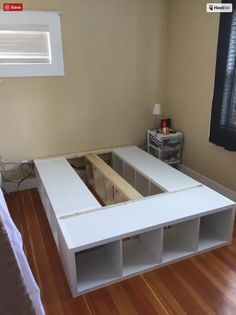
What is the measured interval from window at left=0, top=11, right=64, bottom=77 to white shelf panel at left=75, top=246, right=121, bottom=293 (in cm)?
187

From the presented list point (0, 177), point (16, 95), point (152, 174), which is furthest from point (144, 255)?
point (16, 95)

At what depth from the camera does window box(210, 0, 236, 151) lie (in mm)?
2234

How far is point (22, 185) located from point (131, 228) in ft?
5.76

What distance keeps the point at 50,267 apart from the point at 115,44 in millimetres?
2335

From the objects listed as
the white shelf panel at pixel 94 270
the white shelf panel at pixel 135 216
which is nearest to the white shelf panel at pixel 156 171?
the white shelf panel at pixel 135 216

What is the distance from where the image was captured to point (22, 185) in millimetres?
2961

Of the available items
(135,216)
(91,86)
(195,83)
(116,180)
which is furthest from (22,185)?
(195,83)

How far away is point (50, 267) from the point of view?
1.81m

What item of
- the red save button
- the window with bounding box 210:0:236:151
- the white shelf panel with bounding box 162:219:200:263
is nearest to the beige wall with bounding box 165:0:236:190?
the window with bounding box 210:0:236:151

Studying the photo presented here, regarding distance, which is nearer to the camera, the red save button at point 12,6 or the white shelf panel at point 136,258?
the white shelf panel at point 136,258

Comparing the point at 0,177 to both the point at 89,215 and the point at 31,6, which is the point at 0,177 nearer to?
the point at 89,215

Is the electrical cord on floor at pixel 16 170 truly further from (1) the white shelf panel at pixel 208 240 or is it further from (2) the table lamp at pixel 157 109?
(1) the white shelf panel at pixel 208 240

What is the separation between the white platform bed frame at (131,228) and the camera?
162 centimetres

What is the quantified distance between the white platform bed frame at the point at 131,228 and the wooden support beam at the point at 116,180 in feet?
0.40
